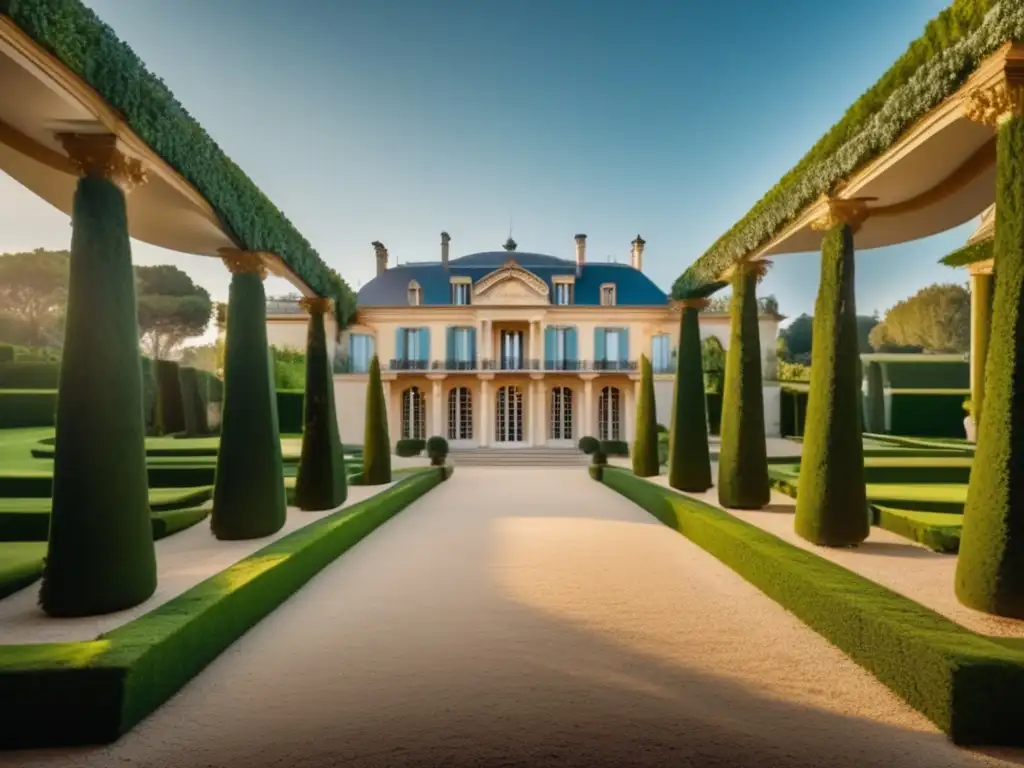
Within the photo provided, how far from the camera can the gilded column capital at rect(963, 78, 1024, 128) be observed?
5.04 metres

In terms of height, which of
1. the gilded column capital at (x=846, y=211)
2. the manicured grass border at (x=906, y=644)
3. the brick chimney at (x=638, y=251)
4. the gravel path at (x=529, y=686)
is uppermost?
the brick chimney at (x=638, y=251)

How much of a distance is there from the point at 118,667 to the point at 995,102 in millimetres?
7939

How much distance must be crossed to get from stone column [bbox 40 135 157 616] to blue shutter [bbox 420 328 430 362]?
927 inches

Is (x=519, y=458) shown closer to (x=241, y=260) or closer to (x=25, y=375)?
(x=241, y=260)

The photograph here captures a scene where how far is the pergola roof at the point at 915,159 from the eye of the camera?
5295 mm

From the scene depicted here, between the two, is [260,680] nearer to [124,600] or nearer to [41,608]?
[124,600]

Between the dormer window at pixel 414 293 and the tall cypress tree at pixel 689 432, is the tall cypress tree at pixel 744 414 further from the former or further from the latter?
the dormer window at pixel 414 293

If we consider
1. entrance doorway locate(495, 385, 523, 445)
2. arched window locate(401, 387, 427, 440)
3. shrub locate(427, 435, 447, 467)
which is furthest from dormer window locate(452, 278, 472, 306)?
shrub locate(427, 435, 447, 467)

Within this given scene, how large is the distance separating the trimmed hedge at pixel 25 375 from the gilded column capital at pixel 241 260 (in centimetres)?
2354

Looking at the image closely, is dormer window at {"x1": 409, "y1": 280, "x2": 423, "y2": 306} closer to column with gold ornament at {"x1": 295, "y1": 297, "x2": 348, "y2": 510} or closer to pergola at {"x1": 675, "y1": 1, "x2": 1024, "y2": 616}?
column with gold ornament at {"x1": 295, "y1": 297, "x2": 348, "y2": 510}

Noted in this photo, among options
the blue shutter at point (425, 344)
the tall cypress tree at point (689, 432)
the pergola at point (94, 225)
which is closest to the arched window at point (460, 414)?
the blue shutter at point (425, 344)

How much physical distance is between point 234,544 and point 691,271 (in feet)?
34.3

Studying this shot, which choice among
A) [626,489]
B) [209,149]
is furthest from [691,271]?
[209,149]

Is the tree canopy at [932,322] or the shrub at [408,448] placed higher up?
the tree canopy at [932,322]
